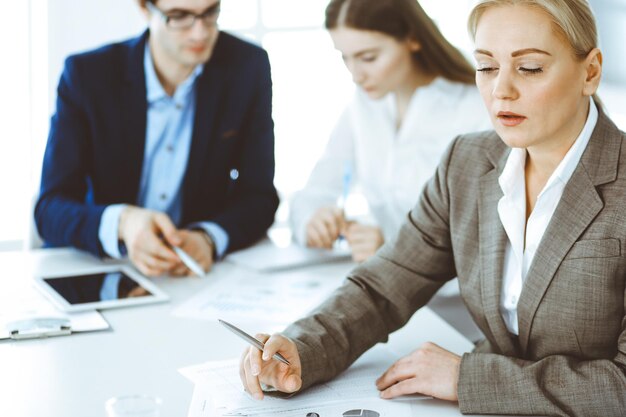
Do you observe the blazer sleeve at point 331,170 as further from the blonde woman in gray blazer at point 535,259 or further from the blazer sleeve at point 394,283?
the blonde woman in gray blazer at point 535,259

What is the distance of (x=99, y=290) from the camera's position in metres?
1.97

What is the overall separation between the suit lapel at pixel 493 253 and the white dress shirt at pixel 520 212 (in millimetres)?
17

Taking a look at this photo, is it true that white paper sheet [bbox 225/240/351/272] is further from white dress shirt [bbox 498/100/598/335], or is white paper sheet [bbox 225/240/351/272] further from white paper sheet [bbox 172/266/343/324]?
white dress shirt [bbox 498/100/598/335]

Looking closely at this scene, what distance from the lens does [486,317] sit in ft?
5.10

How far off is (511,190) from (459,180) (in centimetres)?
13

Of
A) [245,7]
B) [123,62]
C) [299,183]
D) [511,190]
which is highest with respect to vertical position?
[245,7]

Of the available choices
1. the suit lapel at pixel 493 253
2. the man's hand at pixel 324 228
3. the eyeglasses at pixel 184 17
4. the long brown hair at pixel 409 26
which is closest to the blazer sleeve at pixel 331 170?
the man's hand at pixel 324 228

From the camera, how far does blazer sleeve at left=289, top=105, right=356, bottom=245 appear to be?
2607mm

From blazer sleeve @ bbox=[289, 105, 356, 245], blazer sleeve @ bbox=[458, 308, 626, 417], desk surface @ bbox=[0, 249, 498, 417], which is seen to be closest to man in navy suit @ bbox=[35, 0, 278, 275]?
blazer sleeve @ bbox=[289, 105, 356, 245]

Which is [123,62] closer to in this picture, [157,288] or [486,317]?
[157,288]

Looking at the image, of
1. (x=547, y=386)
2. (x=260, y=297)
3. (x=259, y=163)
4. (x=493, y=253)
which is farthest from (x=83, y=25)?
(x=547, y=386)

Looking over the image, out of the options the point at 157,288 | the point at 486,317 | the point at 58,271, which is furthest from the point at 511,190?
the point at 58,271

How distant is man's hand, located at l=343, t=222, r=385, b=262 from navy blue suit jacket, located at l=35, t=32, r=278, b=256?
0.32 m

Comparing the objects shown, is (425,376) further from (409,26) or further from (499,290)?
(409,26)
